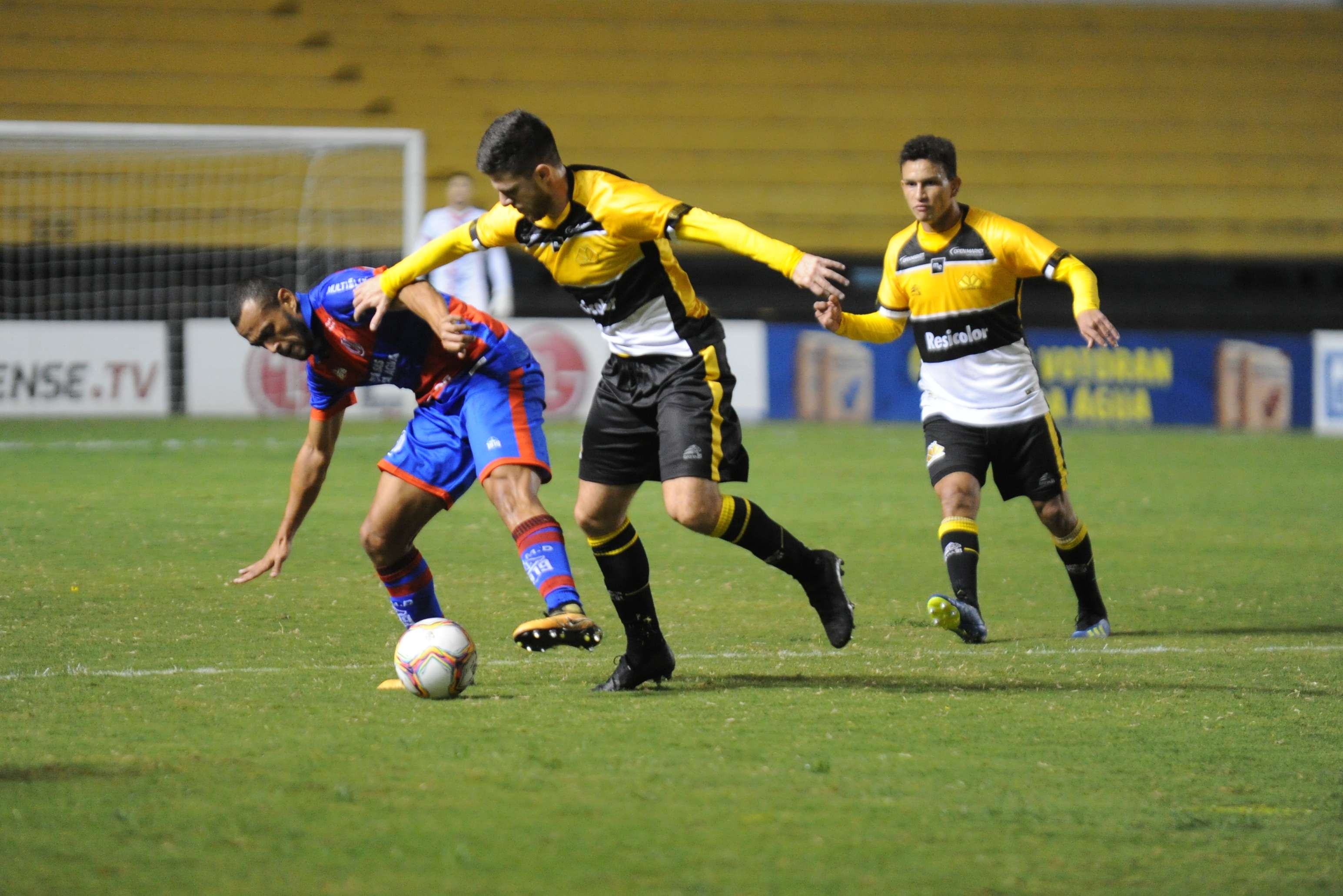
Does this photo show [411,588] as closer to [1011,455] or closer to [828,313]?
[828,313]

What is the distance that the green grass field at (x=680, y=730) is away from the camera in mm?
3186

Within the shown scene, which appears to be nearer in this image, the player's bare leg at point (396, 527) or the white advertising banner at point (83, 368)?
the player's bare leg at point (396, 527)

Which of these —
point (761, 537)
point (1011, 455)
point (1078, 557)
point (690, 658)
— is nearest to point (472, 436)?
point (761, 537)

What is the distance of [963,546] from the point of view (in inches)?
250

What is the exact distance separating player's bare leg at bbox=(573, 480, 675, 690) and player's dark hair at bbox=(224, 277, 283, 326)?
119 centimetres

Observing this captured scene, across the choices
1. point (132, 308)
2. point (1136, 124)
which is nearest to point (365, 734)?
point (132, 308)

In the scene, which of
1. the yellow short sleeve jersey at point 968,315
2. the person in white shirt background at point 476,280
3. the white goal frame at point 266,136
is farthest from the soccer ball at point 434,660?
the white goal frame at point 266,136

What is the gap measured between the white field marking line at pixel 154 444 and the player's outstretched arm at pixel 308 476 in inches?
316

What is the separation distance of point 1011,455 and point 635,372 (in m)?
2.07

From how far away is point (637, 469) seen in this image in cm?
516

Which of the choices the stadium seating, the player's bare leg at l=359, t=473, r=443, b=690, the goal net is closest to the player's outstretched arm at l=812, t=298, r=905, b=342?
the player's bare leg at l=359, t=473, r=443, b=690

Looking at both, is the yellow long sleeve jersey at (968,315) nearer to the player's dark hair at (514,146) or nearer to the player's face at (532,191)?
the player's face at (532,191)

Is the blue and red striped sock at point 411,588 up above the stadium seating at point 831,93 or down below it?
below

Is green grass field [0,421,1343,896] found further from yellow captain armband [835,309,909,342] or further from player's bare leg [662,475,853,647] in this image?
yellow captain armband [835,309,909,342]
